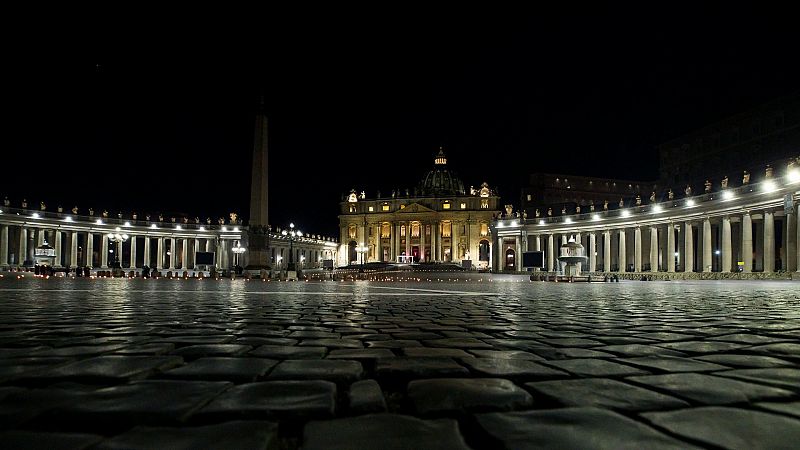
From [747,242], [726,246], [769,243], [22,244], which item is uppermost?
[22,244]

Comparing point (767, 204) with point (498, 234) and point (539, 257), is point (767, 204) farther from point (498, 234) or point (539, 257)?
point (498, 234)

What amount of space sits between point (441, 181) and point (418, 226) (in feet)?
85.7

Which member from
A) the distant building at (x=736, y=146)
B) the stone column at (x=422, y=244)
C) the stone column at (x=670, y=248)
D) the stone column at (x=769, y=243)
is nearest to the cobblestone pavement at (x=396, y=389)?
the stone column at (x=769, y=243)

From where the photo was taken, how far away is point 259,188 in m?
40.7

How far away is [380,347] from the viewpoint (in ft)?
17.9

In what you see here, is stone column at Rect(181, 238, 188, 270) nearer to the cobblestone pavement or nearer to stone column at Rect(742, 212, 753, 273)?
stone column at Rect(742, 212, 753, 273)

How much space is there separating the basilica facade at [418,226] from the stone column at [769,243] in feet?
330

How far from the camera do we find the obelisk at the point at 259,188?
1534 inches

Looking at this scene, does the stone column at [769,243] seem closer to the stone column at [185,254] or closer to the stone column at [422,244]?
the stone column at [185,254]

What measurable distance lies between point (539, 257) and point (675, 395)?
1876 inches

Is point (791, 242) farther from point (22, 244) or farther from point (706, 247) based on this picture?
point (22, 244)

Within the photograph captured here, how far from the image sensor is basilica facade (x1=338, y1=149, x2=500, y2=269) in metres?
160

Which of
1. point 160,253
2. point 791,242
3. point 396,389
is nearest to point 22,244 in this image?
point 160,253

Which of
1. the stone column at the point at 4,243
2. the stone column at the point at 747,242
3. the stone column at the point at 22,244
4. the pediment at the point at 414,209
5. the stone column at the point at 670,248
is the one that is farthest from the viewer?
the pediment at the point at 414,209
